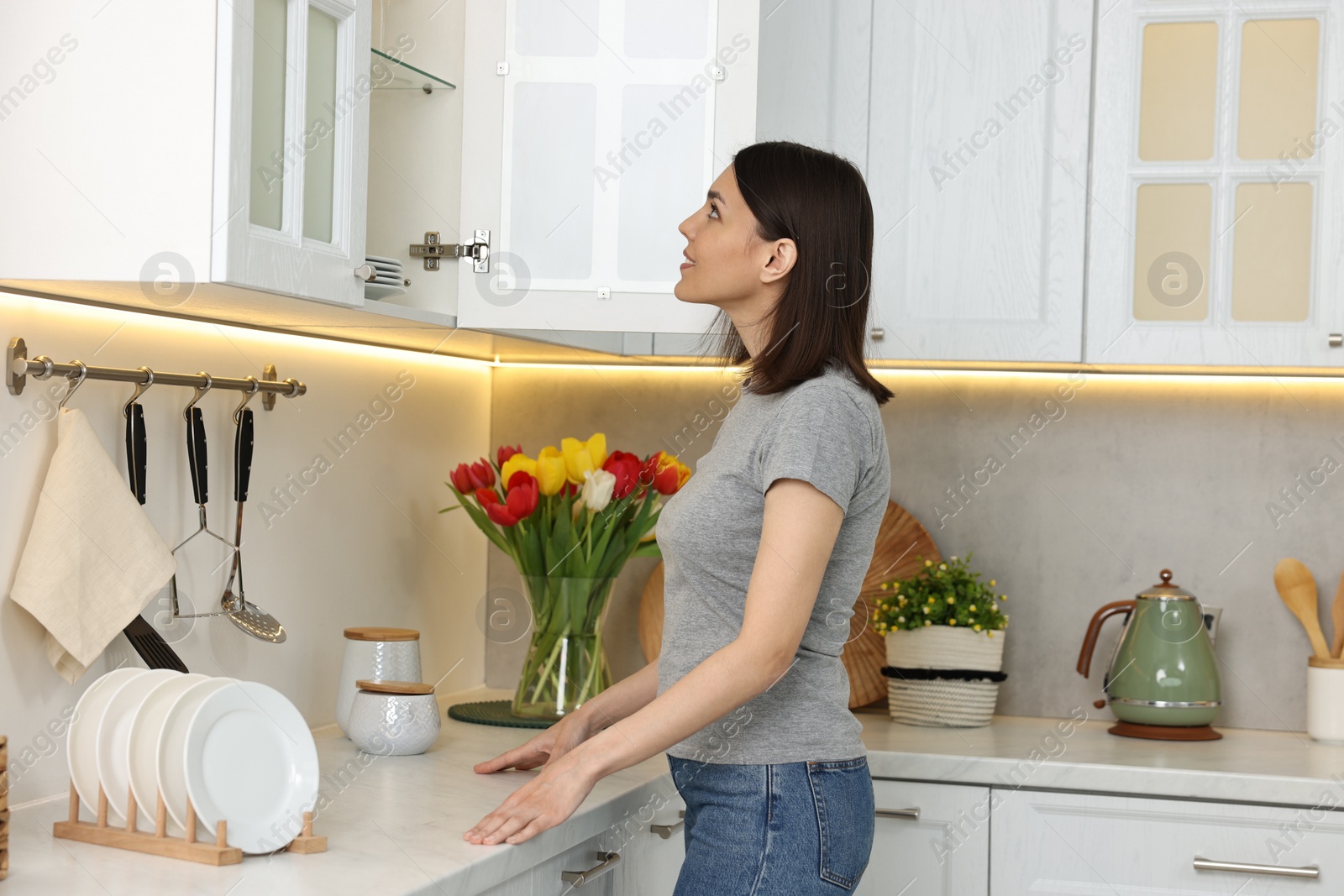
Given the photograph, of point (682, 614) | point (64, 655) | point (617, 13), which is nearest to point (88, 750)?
point (64, 655)

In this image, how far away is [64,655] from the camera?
1424 mm

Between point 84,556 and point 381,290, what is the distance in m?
0.45

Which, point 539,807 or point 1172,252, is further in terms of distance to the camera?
point 1172,252

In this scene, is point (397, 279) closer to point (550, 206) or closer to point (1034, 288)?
point (550, 206)

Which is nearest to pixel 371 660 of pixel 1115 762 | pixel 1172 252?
pixel 1115 762

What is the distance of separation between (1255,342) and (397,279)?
1.26 m

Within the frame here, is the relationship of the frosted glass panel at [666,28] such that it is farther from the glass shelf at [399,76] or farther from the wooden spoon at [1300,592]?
the wooden spoon at [1300,592]

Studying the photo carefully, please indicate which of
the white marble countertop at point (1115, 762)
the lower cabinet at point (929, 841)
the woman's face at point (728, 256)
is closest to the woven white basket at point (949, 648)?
the white marble countertop at point (1115, 762)

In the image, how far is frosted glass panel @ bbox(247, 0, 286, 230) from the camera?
1.25 metres

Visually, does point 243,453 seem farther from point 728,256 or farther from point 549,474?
point 728,256

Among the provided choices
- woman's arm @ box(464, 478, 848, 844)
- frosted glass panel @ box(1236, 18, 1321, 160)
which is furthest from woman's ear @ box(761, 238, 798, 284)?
frosted glass panel @ box(1236, 18, 1321, 160)

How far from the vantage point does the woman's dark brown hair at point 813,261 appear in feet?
4.39

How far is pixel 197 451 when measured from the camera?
1.59 metres

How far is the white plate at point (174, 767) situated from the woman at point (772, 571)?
263 millimetres
